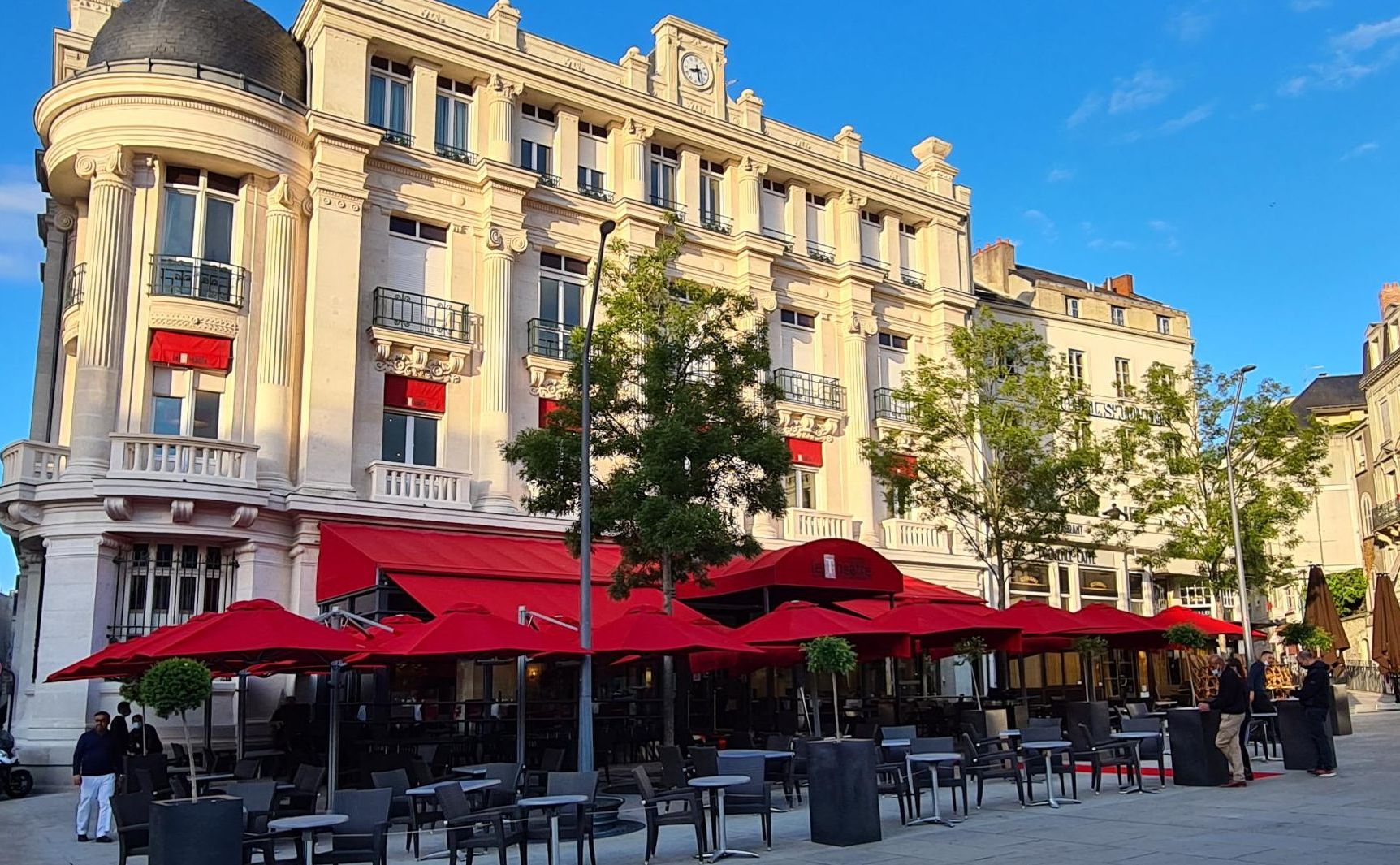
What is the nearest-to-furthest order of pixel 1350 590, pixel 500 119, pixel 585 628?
pixel 585 628, pixel 500 119, pixel 1350 590

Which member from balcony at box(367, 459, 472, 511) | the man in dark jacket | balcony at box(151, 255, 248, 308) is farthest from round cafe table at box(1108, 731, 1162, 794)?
balcony at box(151, 255, 248, 308)

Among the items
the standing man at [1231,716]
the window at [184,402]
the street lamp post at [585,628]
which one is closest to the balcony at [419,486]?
the window at [184,402]

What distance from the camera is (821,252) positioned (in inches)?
1177

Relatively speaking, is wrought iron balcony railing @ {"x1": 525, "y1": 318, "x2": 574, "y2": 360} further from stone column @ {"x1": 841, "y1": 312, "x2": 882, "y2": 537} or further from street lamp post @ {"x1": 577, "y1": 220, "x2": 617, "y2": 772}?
street lamp post @ {"x1": 577, "y1": 220, "x2": 617, "y2": 772}

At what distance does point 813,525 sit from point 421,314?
10024 mm

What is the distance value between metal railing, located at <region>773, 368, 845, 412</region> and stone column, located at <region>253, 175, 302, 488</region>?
446 inches

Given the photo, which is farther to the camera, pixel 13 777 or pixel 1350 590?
pixel 1350 590

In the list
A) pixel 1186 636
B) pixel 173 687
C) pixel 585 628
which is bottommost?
pixel 173 687

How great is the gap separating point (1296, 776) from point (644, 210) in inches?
664

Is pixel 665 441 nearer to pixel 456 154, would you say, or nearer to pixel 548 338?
pixel 548 338

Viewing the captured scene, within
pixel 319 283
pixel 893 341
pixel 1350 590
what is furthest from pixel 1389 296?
pixel 319 283

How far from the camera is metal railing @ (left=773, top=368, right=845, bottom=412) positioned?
2803 cm

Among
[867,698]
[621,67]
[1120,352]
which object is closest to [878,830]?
[867,698]

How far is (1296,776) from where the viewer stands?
15.0 metres
